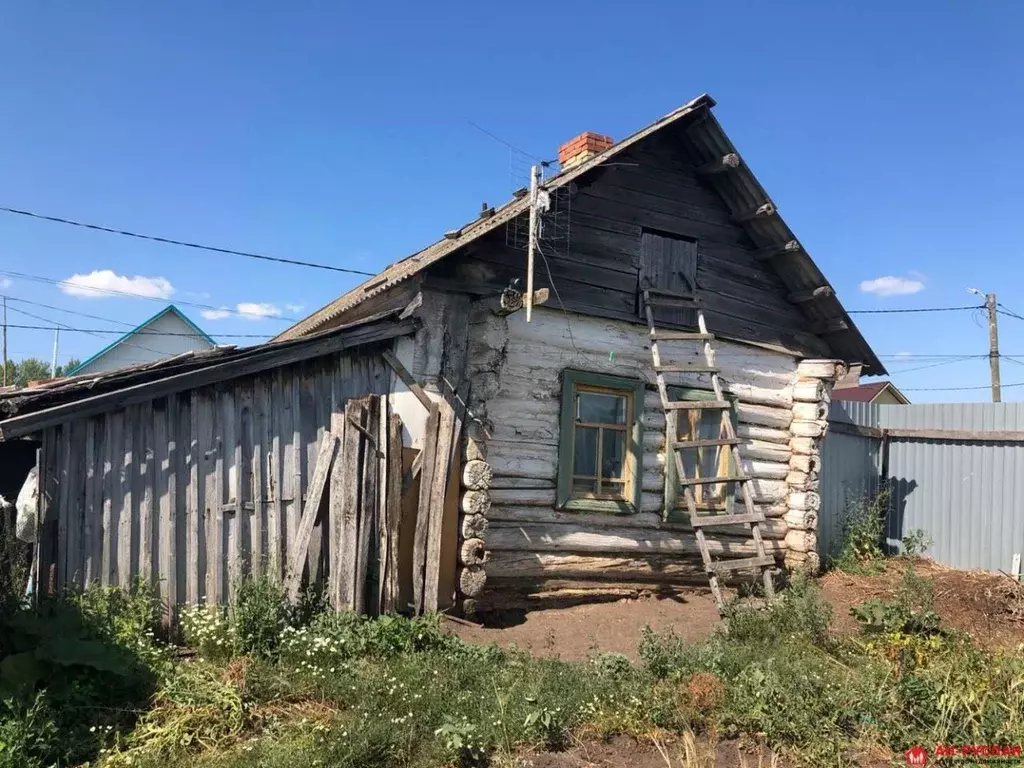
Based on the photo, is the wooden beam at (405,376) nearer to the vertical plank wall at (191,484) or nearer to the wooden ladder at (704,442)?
the vertical plank wall at (191,484)

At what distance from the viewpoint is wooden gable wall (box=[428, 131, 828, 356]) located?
28.3 ft

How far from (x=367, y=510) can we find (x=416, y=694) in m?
2.08

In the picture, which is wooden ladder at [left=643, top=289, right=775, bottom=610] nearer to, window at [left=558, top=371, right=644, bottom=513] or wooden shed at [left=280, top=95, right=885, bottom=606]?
wooden shed at [left=280, top=95, right=885, bottom=606]

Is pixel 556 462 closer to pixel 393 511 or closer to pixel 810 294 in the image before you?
pixel 393 511

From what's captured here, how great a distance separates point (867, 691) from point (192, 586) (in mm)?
5331

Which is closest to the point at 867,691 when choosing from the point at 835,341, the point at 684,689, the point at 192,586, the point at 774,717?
the point at 774,717

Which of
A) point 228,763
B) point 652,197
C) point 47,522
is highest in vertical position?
point 652,197

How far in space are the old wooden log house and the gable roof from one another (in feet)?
0.13

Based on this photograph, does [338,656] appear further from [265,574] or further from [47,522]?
[47,522]

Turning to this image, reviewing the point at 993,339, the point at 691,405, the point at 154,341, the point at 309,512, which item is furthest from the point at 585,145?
the point at 154,341

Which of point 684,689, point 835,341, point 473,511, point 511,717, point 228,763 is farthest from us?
point 835,341

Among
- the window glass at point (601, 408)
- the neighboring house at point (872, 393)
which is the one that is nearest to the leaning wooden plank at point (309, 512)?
the window glass at point (601, 408)

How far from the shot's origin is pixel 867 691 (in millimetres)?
5531

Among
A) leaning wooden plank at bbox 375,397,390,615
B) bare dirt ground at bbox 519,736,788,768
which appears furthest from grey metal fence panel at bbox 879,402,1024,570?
leaning wooden plank at bbox 375,397,390,615
